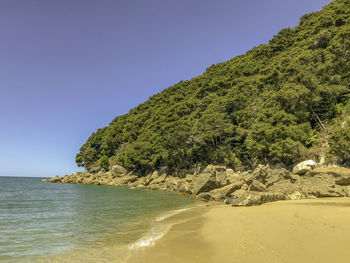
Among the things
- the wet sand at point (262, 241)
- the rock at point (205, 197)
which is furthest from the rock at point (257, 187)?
the wet sand at point (262, 241)

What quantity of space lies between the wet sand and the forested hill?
1351 centimetres

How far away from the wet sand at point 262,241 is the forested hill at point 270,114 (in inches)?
532

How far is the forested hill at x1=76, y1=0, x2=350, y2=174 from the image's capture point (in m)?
22.2

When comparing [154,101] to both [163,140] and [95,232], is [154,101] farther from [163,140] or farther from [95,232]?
[95,232]

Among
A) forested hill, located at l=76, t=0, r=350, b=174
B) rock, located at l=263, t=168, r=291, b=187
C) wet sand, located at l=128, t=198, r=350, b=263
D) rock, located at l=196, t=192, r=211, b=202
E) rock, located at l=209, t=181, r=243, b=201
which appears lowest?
rock, located at l=196, t=192, r=211, b=202

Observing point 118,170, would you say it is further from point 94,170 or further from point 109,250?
point 109,250

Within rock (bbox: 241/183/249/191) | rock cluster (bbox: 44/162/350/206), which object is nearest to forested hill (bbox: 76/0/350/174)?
rock cluster (bbox: 44/162/350/206)

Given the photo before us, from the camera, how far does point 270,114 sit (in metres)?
25.9

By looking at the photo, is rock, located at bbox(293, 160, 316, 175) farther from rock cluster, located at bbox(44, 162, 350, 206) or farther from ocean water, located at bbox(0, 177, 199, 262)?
ocean water, located at bbox(0, 177, 199, 262)

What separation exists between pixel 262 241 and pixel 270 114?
2338 cm

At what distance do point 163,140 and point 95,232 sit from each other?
115 feet

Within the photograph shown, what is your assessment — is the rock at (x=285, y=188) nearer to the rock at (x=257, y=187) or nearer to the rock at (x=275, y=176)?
the rock at (x=257, y=187)

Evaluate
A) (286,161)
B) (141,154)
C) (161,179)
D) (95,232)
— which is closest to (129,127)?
(141,154)

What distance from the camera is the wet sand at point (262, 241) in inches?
181
